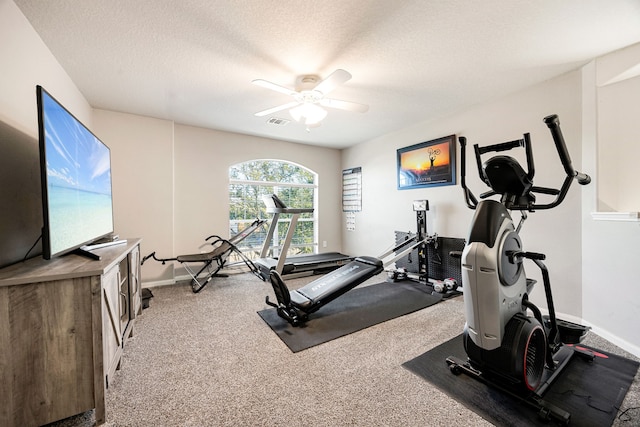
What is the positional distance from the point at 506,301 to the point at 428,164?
3048 millimetres

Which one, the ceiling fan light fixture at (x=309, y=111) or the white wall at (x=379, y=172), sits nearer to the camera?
the white wall at (x=379, y=172)

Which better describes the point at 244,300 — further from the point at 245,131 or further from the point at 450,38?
the point at 450,38

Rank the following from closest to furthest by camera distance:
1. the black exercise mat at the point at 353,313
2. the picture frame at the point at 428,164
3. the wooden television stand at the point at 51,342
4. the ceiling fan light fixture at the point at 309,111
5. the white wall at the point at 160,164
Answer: the wooden television stand at the point at 51,342
the black exercise mat at the point at 353,313
the white wall at the point at 160,164
the ceiling fan light fixture at the point at 309,111
the picture frame at the point at 428,164

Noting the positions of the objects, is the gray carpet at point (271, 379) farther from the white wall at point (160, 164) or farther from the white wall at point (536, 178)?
the white wall at point (160, 164)

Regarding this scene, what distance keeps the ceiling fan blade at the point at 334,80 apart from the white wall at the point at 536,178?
244 centimetres

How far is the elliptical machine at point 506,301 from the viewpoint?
1.58 meters

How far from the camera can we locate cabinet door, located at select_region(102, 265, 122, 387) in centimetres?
154

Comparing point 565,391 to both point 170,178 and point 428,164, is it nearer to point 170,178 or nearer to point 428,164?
point 428,164

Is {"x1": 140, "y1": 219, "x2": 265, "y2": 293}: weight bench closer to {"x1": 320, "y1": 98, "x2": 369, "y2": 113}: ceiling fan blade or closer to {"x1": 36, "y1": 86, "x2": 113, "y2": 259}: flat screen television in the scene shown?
{"x1": 36, "y1": 86, "x2": 113, "y2": 259}: flat screen television

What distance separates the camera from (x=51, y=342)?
135 cm

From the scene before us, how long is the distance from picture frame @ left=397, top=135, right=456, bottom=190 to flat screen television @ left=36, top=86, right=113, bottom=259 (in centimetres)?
433

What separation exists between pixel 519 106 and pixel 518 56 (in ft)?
3.18

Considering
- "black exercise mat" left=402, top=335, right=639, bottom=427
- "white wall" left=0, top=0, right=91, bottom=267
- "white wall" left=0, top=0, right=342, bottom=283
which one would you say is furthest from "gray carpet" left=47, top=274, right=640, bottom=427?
"white wall" left=0, top=0, right=342, bottom=283

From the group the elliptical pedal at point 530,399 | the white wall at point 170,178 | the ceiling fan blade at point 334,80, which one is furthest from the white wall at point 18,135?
the elliptical pedal at point 530,399
